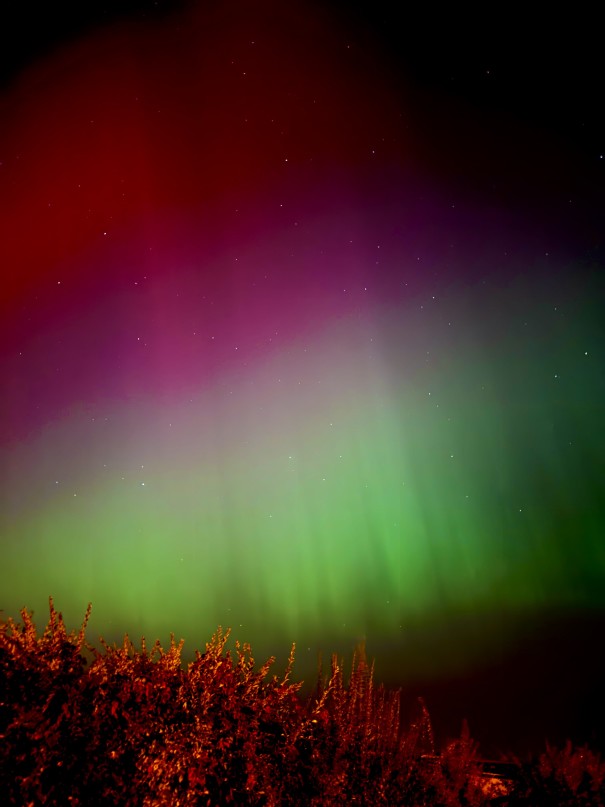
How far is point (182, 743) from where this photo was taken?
12.0 metres

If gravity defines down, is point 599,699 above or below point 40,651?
below

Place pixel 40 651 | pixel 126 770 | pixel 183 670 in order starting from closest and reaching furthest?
pixel 126 770 → pixel 40 651 → pixel 183 670

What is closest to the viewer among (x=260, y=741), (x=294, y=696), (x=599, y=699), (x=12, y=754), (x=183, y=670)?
(x=12, y=754)

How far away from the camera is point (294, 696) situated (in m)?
19.5

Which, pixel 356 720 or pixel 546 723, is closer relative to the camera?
pixel 356 720

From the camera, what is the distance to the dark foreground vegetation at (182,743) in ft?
32.3

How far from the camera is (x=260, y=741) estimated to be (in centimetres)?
1616

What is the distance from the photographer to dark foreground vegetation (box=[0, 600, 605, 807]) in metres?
9.84

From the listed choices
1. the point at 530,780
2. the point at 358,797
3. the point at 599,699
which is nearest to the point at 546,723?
the point at 599,699

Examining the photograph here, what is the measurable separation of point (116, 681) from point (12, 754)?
3.83m

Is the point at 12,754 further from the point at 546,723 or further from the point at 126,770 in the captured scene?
the point at 546,723

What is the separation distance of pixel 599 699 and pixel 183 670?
340 feet

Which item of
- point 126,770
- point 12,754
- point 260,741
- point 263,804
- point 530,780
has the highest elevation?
point 12,754

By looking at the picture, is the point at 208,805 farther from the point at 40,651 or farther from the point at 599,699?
the point at 599,699
